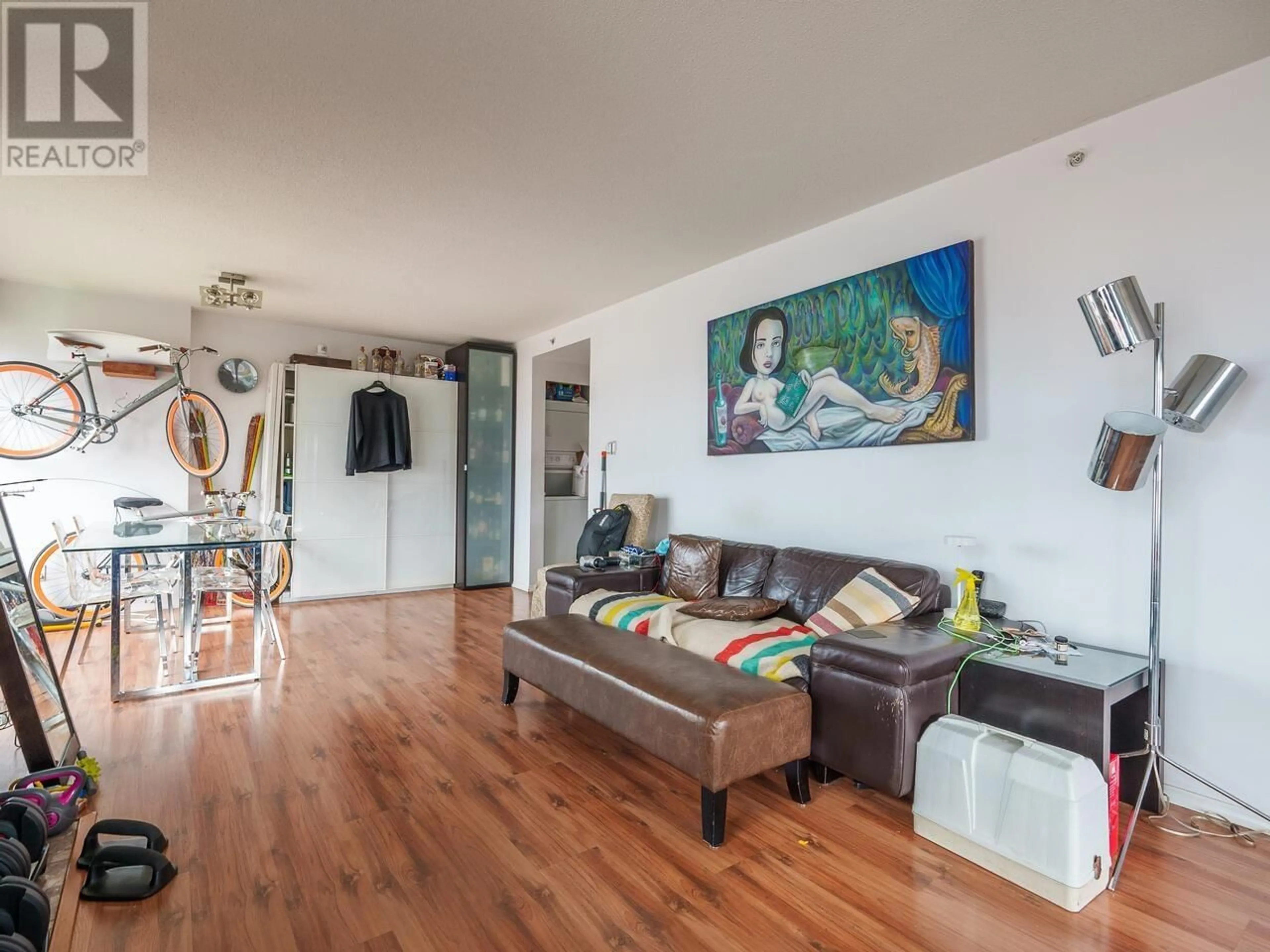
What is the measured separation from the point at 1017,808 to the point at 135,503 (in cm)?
595

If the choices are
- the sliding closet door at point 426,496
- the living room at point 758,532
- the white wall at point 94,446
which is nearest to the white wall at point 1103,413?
the living room at point 758,532

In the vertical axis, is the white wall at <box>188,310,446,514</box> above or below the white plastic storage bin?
above

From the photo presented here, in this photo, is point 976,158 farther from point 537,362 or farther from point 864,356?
point 537,362

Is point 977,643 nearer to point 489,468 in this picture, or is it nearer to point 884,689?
point 884,689

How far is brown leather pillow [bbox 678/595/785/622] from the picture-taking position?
9.89ft

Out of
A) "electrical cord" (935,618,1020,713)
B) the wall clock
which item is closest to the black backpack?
"electrical cord" (935,618,1020,713)

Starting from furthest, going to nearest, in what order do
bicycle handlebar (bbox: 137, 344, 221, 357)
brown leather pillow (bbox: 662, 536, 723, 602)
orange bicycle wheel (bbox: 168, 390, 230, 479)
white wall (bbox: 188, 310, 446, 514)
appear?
white wall (bbox: 188, 310, 446, 514), orange bicycle wheel (bbox: 168, 390, 230, 479), bicycle handlebar (bbox: 137, 344, 221, 357), brown leather pillow (bbox: 662, 536, 723, 602)

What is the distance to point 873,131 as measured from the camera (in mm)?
2535

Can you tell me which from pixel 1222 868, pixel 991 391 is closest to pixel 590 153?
pixel 991 391

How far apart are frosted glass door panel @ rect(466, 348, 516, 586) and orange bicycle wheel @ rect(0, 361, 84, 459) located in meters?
3.12

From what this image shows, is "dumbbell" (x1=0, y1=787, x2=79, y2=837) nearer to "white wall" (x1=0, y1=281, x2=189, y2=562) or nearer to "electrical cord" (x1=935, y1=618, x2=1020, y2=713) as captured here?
"electrical cord" (x1=935, y1=618, x2=1020, y2=713)

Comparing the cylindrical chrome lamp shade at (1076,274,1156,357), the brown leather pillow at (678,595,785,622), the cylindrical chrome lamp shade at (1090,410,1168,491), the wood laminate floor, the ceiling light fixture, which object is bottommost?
the wood laminate floor

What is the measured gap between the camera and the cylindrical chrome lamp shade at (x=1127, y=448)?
1950 mm

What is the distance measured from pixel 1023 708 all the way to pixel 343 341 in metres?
6.39
